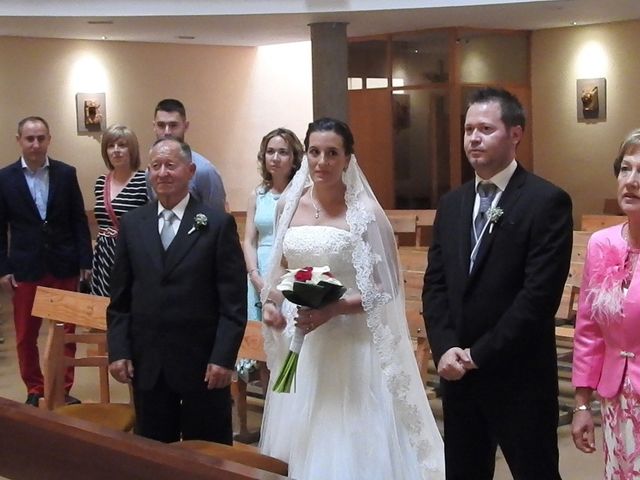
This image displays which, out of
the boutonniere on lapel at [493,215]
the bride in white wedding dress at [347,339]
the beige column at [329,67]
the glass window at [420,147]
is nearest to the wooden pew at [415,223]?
the glass window at [420,147]

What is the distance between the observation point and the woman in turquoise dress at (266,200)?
552 cm

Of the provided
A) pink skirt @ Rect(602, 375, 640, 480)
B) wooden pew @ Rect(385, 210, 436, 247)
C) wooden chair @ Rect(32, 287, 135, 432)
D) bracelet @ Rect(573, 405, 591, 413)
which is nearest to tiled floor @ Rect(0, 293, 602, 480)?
bracelet @ Rect(573, 405, 591, 413)

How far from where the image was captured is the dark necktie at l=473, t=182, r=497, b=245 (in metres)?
3.15

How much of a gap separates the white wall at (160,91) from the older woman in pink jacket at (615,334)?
421 inches

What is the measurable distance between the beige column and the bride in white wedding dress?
8.48m

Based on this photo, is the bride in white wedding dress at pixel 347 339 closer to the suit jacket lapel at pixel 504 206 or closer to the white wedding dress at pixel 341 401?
the white wedding dress at pixel 341 401

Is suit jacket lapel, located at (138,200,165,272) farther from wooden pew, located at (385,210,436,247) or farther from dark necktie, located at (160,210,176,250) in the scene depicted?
wooden pew, located at (385,210,436,247)

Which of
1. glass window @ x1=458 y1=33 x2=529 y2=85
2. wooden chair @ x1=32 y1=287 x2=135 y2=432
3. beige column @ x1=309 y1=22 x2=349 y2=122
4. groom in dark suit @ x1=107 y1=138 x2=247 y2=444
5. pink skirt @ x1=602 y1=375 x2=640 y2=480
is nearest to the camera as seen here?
pink skirt @ x1=602 y1=375 x2=640 y2=480

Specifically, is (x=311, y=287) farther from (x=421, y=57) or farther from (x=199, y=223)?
Answer: (x=421, y=57)

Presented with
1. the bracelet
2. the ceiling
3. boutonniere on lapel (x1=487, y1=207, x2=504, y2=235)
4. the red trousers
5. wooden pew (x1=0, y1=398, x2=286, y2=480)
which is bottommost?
the red trousers

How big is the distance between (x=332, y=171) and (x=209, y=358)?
85 cm

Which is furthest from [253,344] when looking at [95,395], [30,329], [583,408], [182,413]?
[95,395]

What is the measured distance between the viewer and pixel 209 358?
3773 mm

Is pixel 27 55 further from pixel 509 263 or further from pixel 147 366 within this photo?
pixel 509 263
